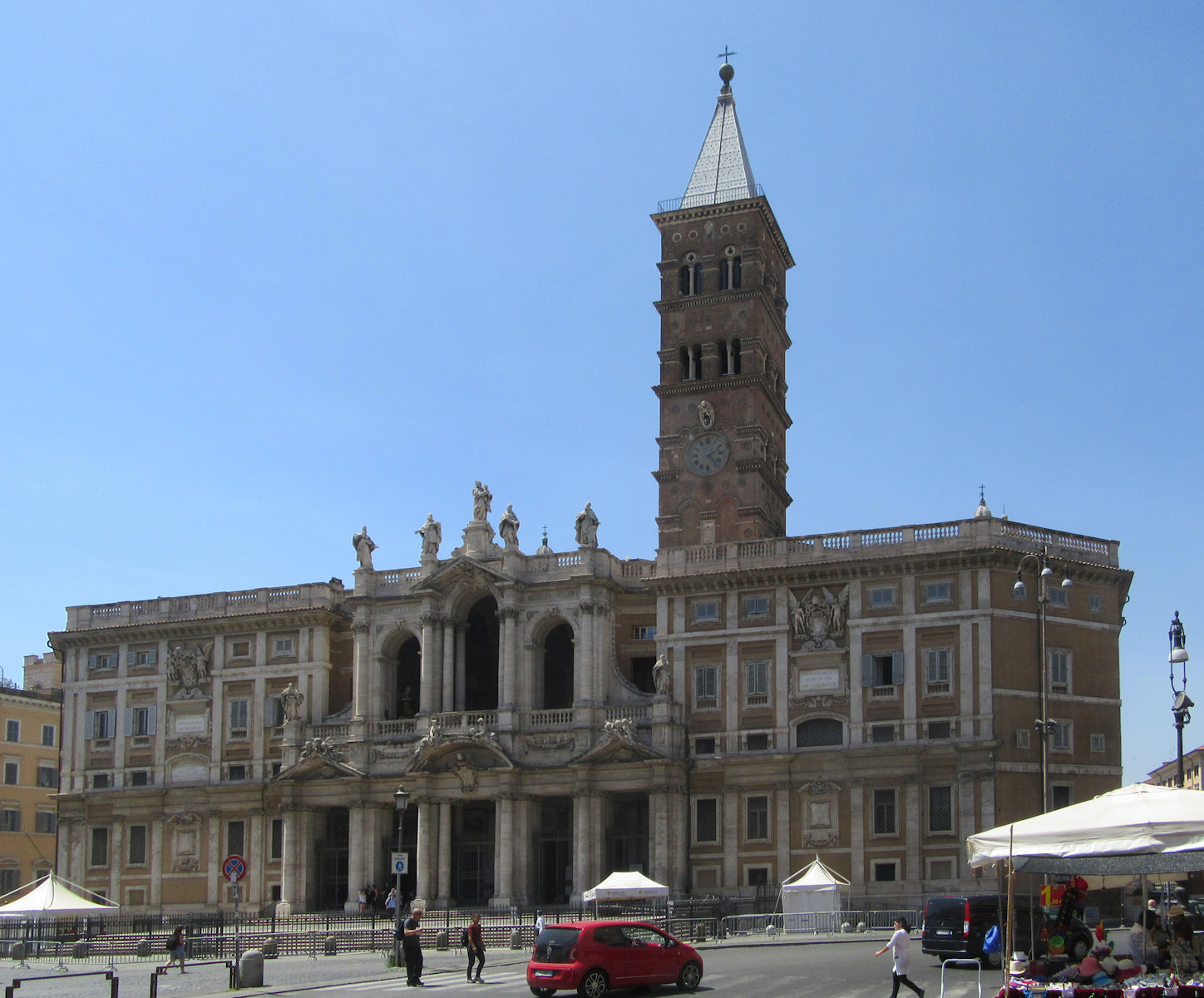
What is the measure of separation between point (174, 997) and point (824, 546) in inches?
1461

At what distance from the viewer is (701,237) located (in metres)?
81.4

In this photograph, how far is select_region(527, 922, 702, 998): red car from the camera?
31.5 m

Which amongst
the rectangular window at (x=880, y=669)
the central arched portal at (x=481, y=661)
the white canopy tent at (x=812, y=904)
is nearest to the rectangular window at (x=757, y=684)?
the rectangular window at (x=880, y=669)

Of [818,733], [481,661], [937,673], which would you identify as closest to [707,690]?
[818,733]

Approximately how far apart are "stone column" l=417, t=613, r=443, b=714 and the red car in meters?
36.6

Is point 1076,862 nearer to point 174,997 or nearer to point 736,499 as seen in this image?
point 174,997

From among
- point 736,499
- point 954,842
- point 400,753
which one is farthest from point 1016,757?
point 400,753

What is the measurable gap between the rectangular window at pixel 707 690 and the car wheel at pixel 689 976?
3265 centimetres

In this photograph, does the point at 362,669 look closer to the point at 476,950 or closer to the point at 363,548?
the point at 363,548

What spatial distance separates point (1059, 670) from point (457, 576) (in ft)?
87.2

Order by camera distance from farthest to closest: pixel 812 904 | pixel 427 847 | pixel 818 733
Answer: pixel 427 847 < pixel 818 733 < pixel 812 904

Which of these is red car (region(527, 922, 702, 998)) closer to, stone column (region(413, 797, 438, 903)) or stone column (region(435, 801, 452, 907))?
stone column (region(435, 801, 452, 907))

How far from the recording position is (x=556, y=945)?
32.1 meters

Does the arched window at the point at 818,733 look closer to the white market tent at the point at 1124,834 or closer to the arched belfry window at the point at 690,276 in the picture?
the arched belfry window at the point at 690,276
